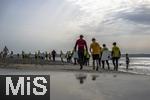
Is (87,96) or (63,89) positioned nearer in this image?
(87,96)

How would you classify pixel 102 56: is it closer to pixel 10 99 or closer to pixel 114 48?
pixel 114 48

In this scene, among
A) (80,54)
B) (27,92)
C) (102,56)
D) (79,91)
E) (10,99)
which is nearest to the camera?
(10,99)

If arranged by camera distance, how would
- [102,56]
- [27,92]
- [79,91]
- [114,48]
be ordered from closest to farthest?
[27,92] → [79,91] → [114,48] → [102,56]

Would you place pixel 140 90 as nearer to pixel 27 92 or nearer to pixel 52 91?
pixel 52 91

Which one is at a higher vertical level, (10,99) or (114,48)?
(114,48)

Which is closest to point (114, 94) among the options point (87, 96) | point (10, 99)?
point (87, 96)

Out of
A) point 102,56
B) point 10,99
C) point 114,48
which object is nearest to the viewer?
point 10,99

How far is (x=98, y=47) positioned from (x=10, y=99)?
46.9 ft

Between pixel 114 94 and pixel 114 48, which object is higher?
pixel 114 48

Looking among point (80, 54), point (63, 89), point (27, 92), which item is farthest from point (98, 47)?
point (27, 92)

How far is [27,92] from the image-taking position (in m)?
9.91

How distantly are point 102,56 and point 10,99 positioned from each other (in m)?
18.9

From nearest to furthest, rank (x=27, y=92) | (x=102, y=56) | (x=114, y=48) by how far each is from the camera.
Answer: (x=27, y=92) → (x=114, y=48) → (x=102, y=56)

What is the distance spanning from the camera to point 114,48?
1027 inches
